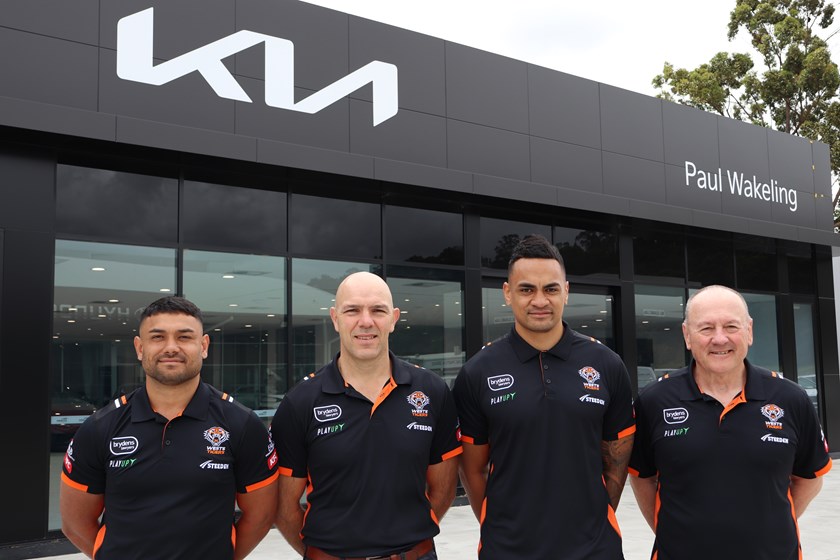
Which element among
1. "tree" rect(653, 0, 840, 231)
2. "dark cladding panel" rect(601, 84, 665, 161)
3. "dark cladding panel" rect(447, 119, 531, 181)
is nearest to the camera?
"dark cladding panel" rect(447, 119, 531, 181)

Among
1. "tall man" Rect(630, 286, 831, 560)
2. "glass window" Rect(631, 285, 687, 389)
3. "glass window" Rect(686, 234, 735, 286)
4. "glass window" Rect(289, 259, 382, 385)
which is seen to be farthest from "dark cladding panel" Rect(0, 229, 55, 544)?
"glass window" Rect(686, 234, 735, 286)

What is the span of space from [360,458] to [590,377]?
1.03 metres

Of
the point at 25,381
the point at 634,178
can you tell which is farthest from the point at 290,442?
the point at 634,178

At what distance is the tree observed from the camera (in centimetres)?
2452

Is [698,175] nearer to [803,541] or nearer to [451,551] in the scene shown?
[803,541]

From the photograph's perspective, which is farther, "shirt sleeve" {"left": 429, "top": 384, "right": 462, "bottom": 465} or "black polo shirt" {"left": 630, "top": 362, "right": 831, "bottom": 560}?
"shirt sleeve" {"left": 429, "top": 384, "right": 462, "bottom": 465}

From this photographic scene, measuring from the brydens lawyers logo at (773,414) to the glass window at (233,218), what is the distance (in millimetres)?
5650

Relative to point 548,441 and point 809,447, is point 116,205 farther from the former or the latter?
point 809,447

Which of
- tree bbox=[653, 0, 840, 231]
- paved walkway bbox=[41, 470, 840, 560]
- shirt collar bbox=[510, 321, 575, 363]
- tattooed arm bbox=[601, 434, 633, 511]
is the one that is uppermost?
tree bbox=[653, 0, 840, 231]

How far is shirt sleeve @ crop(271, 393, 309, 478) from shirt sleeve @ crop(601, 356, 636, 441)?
1302 millimetres

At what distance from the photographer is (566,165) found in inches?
392

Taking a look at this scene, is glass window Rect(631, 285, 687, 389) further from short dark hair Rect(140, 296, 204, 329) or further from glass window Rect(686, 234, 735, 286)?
short dark hair Rect(140, 296, 204, 329)

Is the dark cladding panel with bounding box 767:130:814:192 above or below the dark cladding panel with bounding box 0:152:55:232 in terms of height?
above

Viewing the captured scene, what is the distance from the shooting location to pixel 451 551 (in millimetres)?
6504
